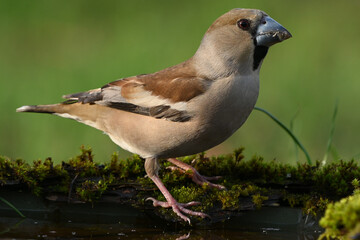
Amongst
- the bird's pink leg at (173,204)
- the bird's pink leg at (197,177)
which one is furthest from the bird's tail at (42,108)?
the bird's pink leg at (173,204)

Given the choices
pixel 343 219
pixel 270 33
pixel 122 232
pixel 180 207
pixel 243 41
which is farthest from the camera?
pixel 243 41

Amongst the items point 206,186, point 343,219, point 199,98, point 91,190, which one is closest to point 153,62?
point 199,98

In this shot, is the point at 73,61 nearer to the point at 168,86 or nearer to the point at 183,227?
the point at 168,86

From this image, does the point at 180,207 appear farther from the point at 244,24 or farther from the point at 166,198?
the point at 244,24

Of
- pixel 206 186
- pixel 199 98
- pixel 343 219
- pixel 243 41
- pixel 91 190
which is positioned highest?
pixel 243 41

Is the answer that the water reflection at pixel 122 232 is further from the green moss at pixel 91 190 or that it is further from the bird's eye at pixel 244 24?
the bird's eye at pixel 244 24

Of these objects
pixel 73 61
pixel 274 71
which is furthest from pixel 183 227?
pixel 73 61

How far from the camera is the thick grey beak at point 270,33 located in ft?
16.3

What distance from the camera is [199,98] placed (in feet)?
16.4

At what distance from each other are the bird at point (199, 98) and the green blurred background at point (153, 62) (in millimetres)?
1813

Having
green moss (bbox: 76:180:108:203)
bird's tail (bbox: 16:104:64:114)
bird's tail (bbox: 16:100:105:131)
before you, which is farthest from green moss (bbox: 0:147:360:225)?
bird's tail (bbox: 16:104:64:114)

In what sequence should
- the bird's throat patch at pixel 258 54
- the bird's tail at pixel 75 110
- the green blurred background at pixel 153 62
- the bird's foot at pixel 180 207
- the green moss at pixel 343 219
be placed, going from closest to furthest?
the green moss at pixel 343 219
the bird's foot at pixel 180 207
the bird's throat patch at pixel 258 54
the bird's tail at pixel 75 110
the green blurred background at pixel 153 62

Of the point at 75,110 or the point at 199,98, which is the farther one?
the point at 75,110

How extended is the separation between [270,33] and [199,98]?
83 centimetres
